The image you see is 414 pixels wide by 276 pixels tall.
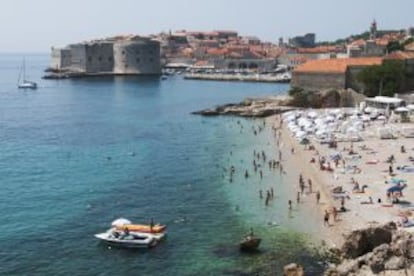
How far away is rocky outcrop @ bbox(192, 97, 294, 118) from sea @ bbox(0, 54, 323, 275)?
2.08 meters

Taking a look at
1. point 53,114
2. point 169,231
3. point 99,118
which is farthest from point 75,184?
point 53,114

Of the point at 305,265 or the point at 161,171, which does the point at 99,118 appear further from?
the point at 305,265

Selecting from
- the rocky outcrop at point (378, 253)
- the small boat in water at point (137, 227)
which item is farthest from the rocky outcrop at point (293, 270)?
the small boat in water at point (137, 227)

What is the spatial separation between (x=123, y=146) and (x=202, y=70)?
98404 mm

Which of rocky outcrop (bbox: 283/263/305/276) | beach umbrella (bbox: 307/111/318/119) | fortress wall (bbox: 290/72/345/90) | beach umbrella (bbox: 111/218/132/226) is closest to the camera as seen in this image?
rocky outcrop (bbox: 283/263/305/276)

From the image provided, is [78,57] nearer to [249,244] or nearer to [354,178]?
[354,178]

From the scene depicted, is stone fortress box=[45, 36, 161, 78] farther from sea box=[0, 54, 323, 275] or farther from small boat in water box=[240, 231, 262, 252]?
small boat in water box=[240, 231, 262, 252]

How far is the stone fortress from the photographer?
139m

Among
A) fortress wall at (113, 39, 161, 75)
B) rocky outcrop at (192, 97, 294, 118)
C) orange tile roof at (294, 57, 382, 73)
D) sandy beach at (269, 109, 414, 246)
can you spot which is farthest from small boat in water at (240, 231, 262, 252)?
fortress wall at (113, 39, 161, 75)

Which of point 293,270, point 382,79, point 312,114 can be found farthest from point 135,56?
point 293,270

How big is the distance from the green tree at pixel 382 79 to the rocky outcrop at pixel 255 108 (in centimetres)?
806

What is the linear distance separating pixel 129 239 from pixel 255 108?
43759mm

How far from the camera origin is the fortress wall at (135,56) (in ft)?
453

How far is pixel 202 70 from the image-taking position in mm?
149625
